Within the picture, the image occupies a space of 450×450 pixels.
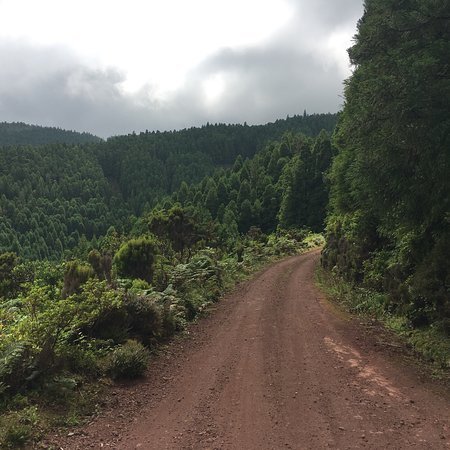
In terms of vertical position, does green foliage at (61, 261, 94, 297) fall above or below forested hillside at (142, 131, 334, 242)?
below

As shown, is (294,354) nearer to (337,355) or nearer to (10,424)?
(337,355)

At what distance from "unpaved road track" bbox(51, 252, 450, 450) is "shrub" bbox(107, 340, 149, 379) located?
1.00 ft

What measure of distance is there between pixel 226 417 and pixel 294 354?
3586 millimetres

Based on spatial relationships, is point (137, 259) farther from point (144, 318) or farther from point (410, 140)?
point (410, 140)

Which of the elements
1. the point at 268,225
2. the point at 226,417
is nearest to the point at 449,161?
the point at 226,417

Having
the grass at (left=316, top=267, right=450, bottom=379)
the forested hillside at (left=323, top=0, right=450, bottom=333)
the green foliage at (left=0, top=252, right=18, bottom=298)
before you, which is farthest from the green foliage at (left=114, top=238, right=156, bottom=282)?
the green foliage at (left=0, top=252, right=18, bottom=298)

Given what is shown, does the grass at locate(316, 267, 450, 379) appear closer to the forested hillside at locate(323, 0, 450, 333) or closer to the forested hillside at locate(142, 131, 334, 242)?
the forested hillside at locate(323, 0, 450, 333)

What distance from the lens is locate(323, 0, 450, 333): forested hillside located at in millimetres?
9273

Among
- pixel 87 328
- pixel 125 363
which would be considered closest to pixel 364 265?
pixel 125 363

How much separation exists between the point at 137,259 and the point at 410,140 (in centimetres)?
1412

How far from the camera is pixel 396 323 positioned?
39.9 feet

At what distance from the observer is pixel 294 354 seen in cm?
1019

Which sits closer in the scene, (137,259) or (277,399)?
(277,399)

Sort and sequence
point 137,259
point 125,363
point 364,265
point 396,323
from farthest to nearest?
1. point 137,259
2. point 364,265
3. point 396,323
4. point 125,363
